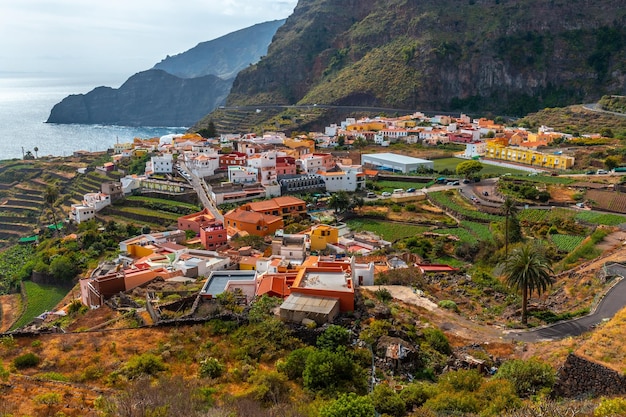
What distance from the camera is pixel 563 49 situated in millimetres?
108625

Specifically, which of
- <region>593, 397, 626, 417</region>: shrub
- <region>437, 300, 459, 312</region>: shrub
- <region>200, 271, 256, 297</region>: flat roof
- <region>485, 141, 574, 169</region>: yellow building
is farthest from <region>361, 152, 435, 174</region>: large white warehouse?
<region>593, 397, 626, 417</region>: shrub

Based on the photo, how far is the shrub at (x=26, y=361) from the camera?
1509 cm

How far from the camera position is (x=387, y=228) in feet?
136

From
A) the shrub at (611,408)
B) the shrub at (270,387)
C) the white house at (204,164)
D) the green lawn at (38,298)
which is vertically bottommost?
the green lawn at (38,298)

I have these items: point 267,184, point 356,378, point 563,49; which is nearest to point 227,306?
point 356,378

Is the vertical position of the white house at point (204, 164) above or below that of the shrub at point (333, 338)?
above

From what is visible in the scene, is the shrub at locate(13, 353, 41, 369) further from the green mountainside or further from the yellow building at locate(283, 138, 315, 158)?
the green mountainside

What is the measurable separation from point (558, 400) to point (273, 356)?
7774 mm

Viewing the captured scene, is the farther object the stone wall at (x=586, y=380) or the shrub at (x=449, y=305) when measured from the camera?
the shrub at (x=449, y=305)

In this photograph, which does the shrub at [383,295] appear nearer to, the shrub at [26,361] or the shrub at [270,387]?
the shrub at [270,387]

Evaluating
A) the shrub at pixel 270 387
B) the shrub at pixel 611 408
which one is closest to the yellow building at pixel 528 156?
the shrub at pixel 611 408

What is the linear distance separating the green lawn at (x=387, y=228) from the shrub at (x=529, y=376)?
83.3ft

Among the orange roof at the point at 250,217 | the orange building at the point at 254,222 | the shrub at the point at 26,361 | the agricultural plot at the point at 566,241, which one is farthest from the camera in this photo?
the orange roof at the point at 250,217

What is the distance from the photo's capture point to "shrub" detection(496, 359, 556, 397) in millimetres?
12664
